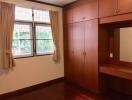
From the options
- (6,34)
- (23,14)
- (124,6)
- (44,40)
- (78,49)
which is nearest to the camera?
(124,6)

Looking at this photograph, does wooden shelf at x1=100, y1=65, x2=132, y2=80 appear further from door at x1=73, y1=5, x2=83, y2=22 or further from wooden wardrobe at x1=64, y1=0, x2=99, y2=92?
door at x1=73, y1=5, x2=83, y2=22

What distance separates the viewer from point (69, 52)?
4137 millimetres

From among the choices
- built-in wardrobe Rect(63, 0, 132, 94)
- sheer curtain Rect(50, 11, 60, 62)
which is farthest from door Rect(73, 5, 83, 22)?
sheer curtain Rect(50, 11, 60, 62)

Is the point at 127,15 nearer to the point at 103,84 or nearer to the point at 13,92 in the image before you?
the point at 103,84

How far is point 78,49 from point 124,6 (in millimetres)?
1640

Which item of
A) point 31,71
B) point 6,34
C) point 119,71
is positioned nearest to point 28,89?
point 31,71

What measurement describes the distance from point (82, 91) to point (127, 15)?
2211 millimetres

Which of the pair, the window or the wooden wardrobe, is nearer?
the wooden wardrobe

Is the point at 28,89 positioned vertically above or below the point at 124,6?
below

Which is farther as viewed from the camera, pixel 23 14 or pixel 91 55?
pixel 23 14

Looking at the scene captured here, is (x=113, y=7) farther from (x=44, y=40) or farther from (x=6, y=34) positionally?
(x=6, y=34)

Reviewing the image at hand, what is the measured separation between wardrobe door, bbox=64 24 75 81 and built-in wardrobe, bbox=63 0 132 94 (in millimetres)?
60

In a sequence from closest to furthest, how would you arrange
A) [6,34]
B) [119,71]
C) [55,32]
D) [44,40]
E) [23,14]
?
[119,71]
[6,34]
[23,14]
[44,40]
[55,32]

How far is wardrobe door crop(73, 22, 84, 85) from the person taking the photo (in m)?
3.62
